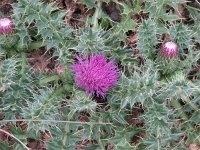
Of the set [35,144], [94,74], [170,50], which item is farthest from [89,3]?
[35,144]

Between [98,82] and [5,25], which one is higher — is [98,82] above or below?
below

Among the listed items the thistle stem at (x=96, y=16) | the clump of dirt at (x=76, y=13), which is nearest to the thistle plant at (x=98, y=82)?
the thistle stem at (x=96, y=16)

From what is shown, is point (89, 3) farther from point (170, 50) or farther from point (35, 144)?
point (35, 144)

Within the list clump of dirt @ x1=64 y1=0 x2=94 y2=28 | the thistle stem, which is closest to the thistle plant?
the thistle stem

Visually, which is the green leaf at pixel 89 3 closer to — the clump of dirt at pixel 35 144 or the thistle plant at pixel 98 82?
the thistle plant at pixel 98 82

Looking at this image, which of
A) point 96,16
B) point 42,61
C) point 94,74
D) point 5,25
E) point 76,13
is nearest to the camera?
point 94,74

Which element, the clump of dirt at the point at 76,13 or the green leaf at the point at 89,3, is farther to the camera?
the clump of dirt at the point at 76,13

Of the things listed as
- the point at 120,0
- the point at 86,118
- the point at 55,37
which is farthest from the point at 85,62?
the point at 120,0

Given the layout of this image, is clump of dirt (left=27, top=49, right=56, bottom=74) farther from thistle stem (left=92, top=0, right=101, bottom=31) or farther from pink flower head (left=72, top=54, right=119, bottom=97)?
pink flower head (left=72, top=54, right=119, bottom=97)
